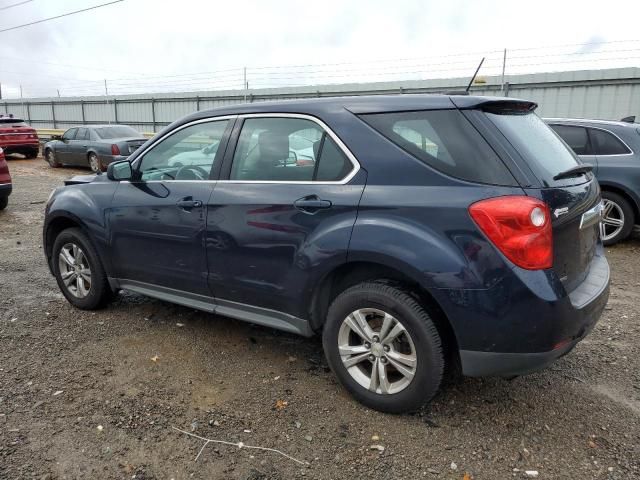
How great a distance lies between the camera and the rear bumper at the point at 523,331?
97.3 inches

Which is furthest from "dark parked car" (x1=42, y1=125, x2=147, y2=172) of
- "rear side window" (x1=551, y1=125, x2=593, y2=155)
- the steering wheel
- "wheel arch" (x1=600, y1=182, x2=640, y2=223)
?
"wheel arch" (x1=600, y1=182, x2=640, y2=223)

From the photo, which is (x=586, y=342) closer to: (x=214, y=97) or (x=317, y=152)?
(x=317, y=152)

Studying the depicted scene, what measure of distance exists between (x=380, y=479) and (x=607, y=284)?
1.72 metres

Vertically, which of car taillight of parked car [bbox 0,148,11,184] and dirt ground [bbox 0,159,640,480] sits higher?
car taillight of parked car [bbox 0,148,11,184]

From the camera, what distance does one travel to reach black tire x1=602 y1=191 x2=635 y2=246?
6.61 meters

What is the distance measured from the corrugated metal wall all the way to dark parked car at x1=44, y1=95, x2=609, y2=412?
8.43 meters

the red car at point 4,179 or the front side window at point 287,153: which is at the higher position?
the front side window at point 287,153

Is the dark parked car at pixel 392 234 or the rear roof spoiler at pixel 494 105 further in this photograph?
the rear roof spoiler at pixel 494 105

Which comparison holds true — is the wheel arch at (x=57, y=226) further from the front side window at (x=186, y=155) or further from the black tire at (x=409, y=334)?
the black tire at (x=409, y=334)

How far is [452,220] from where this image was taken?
101 inches

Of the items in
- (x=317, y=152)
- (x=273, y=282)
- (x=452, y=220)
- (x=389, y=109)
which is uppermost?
(x=389, y=109)

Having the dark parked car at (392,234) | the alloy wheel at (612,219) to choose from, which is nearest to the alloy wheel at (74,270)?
the dark parked car at (392,234)

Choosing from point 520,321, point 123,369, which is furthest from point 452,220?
point 123,369

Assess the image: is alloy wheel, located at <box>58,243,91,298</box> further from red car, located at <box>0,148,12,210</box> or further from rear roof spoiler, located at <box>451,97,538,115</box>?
red car, located at <box>0,148,12,210</box>
